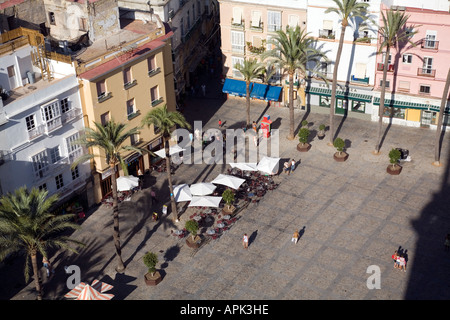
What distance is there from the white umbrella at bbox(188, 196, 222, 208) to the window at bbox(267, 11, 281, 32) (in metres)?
28.8

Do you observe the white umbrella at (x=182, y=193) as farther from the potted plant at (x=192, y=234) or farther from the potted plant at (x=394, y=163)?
the potted plant at (x=394, y=163)

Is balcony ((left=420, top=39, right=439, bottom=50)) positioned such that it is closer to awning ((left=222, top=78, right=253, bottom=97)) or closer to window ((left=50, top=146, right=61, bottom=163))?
awning ((left=222, top=78, right=253, bottom=97))

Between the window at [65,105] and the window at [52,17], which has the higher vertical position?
the window at [52,17]

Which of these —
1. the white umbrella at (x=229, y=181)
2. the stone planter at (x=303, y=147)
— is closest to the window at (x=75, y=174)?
the white umbrella at (x=229, y=181)

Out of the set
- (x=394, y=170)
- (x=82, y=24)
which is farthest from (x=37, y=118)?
(x=394, y=170)

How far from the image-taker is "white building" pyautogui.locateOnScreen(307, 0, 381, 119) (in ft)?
269

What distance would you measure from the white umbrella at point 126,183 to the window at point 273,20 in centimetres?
2948

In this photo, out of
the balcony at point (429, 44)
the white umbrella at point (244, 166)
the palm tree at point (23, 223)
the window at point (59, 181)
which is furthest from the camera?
the balcony at point (429, 44)

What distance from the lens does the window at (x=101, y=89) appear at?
222ft

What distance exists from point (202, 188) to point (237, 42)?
27888 mm

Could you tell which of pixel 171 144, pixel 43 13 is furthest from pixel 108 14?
pixel 171 144

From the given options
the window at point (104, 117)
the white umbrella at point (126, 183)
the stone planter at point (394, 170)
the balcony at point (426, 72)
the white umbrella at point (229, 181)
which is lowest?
the stone planter at point (394, 170)

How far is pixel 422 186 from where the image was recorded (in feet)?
240

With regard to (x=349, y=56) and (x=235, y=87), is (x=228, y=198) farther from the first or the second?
(x=349, y=56)
